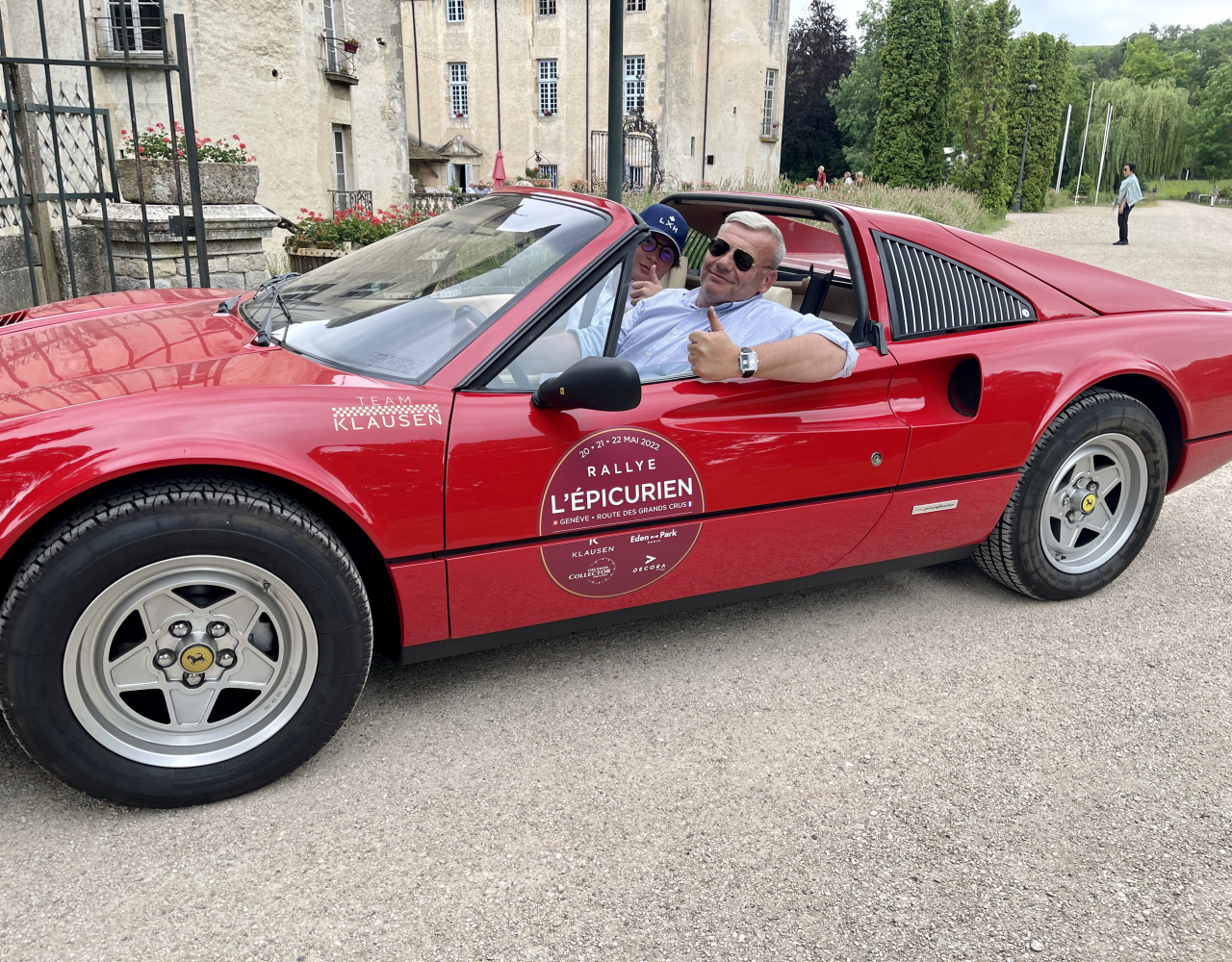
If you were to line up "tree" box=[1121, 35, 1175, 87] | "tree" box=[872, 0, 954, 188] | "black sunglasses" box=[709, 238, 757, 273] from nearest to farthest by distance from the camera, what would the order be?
"black sunglasses" box=[709, 238, 757, 273] → "tree" box=[872, 0, 954, 188] → "tree" box=[1121, 35, 1175, 87]

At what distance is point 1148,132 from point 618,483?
71.4 m

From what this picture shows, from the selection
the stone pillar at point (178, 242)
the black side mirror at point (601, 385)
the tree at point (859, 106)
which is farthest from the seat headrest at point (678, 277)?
the tree at point (859, 106)

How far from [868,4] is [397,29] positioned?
48038 millimetres

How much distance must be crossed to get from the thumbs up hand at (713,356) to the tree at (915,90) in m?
29.2

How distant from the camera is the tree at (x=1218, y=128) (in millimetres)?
77688

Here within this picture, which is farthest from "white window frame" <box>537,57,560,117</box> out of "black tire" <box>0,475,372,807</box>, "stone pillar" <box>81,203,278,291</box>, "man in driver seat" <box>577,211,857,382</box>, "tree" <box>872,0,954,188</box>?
"black tire" <box>0,475,372,807</box>

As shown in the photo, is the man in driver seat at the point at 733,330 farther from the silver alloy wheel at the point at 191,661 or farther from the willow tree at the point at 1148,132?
the willow tree at the point at 1148,132

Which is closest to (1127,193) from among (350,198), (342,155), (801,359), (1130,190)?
(1130,190)

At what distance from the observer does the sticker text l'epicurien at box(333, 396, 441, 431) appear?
233cm

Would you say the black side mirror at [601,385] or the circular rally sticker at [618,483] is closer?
the black side mirror at [601,385]

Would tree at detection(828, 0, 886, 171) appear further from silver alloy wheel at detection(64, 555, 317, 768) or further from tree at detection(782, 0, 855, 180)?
silver alloy wheel at detection(64, 555, 317, 768)

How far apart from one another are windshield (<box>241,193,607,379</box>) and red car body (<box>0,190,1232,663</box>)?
84 millimetres

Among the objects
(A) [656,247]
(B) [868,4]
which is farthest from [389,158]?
(B) [868,4]

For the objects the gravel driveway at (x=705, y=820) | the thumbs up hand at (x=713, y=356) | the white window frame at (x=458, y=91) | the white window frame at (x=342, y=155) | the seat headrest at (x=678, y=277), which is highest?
the white window frame at (x=458, y=91)
